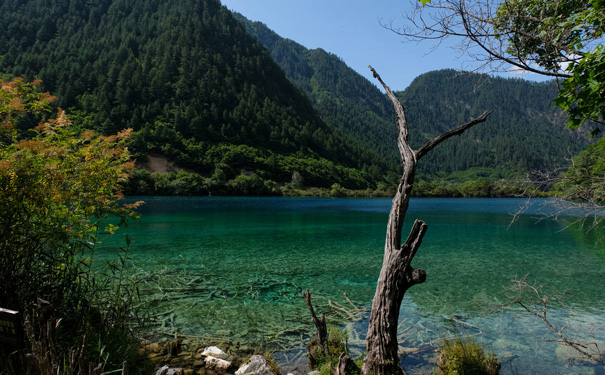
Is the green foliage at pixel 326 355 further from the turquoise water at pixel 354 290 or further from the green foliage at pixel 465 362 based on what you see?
the green foliage at pixel 465 362

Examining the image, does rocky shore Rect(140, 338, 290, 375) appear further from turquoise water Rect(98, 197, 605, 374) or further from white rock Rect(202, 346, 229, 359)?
turquoise water Rect(98, 197, 605, 374)

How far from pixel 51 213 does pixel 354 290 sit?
989cm

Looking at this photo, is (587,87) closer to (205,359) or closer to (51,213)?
(205,359)

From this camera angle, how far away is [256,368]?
5477 mm

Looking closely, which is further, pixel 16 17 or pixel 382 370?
pixel 16 17

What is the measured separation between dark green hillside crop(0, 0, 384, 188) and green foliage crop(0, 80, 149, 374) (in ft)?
372

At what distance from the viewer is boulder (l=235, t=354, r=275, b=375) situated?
5355 millimetres

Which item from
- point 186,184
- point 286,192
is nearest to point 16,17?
point 186,184

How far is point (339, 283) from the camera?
43.5 feet

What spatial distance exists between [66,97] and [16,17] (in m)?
65.1

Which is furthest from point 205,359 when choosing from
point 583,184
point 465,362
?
point 583,184

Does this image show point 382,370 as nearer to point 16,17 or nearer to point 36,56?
point 36,56

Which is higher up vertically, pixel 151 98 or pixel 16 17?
pixel 16 17

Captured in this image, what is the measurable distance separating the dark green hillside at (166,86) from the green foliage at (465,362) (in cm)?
11576
